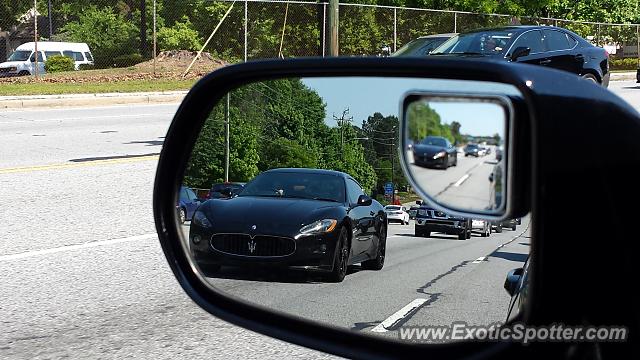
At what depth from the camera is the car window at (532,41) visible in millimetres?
14961

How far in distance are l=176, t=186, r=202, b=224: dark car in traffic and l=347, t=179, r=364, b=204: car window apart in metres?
0.46

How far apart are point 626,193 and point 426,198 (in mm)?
315

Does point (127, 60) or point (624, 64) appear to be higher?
point (127, 60)

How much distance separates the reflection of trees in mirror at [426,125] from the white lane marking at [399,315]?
0.31 metres

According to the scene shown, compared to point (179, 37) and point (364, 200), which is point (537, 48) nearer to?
point (364, 200)

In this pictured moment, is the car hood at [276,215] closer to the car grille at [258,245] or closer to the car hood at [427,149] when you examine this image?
the car grille at [258,245]

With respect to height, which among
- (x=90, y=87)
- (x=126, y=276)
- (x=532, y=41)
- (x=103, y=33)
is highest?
(x=103, y=33)

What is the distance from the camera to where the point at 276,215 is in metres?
1.93

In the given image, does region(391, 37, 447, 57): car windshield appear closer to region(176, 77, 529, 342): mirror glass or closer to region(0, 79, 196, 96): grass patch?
region(0, 79, 196, 96): grass patch

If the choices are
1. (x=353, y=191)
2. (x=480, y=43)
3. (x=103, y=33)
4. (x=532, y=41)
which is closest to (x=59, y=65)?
(x=103, y=33)

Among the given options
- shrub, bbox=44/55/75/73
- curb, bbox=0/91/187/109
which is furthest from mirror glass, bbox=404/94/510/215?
shrub, bbox=44/55/75/73

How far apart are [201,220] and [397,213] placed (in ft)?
1.75

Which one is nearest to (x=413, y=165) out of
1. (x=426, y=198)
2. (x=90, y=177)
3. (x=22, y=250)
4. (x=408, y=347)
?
(x=426, y=198)

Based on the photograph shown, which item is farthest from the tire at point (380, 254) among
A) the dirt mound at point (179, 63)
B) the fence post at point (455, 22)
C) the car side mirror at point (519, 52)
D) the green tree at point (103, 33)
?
the green tree at point (103, 33)
